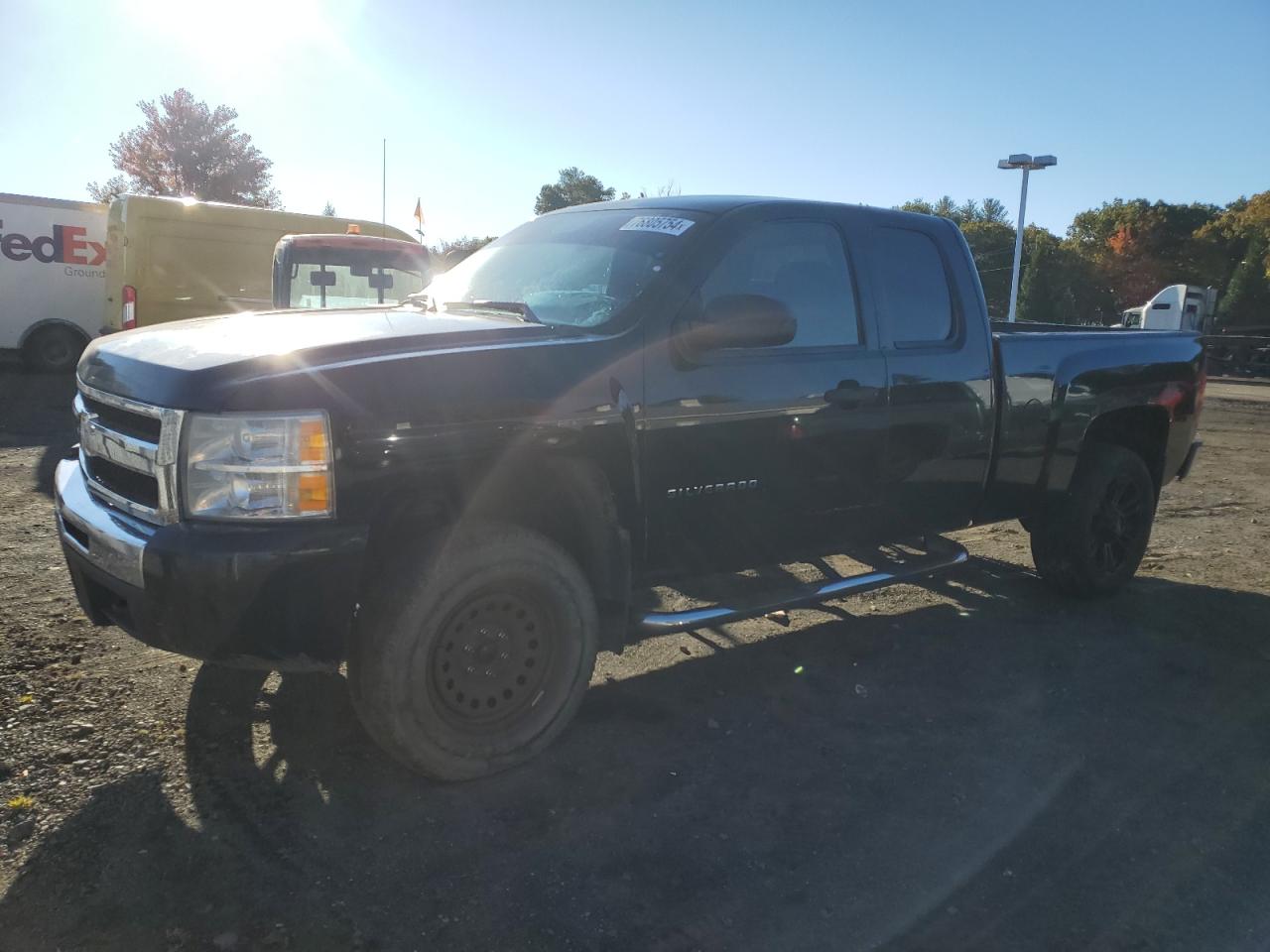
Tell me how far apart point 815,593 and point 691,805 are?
44.4 inches

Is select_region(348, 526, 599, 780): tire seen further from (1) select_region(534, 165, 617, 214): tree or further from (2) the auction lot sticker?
(1) select_region(534, 165, 617, 214): tree

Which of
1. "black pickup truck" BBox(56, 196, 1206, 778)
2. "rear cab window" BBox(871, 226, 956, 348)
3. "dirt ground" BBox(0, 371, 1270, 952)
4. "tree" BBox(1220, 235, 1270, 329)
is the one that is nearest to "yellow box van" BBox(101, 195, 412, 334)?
"dirt ground" BBox(0, 371, 1270, 952)

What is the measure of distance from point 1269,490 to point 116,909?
971 cm

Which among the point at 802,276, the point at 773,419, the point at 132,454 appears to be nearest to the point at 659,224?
the point at 802,276

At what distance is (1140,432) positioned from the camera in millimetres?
5488

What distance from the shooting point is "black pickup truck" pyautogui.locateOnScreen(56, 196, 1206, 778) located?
2.72 meters

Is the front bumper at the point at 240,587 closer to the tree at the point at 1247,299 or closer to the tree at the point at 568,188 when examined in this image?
the tree at the point at 1247,299

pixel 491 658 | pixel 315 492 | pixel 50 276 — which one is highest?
pixel 50 276

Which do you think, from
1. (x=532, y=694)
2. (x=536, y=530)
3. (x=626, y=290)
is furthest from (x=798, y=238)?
(x=532, y=694)

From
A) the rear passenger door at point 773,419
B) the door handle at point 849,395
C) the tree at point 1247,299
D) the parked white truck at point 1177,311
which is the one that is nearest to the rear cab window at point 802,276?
the rear passenger door at point 773,419

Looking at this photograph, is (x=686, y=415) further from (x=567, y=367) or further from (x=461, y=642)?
(x=461, y=642)

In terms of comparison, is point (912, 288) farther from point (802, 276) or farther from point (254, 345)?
point (254, 345)

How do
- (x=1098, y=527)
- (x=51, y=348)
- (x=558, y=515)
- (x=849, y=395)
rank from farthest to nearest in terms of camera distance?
(x=51, y=348) → (x=1098, y=527) → (x=849, y=395) → (x=558, y=515)

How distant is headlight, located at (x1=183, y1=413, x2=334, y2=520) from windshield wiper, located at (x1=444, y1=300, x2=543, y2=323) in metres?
1.12
